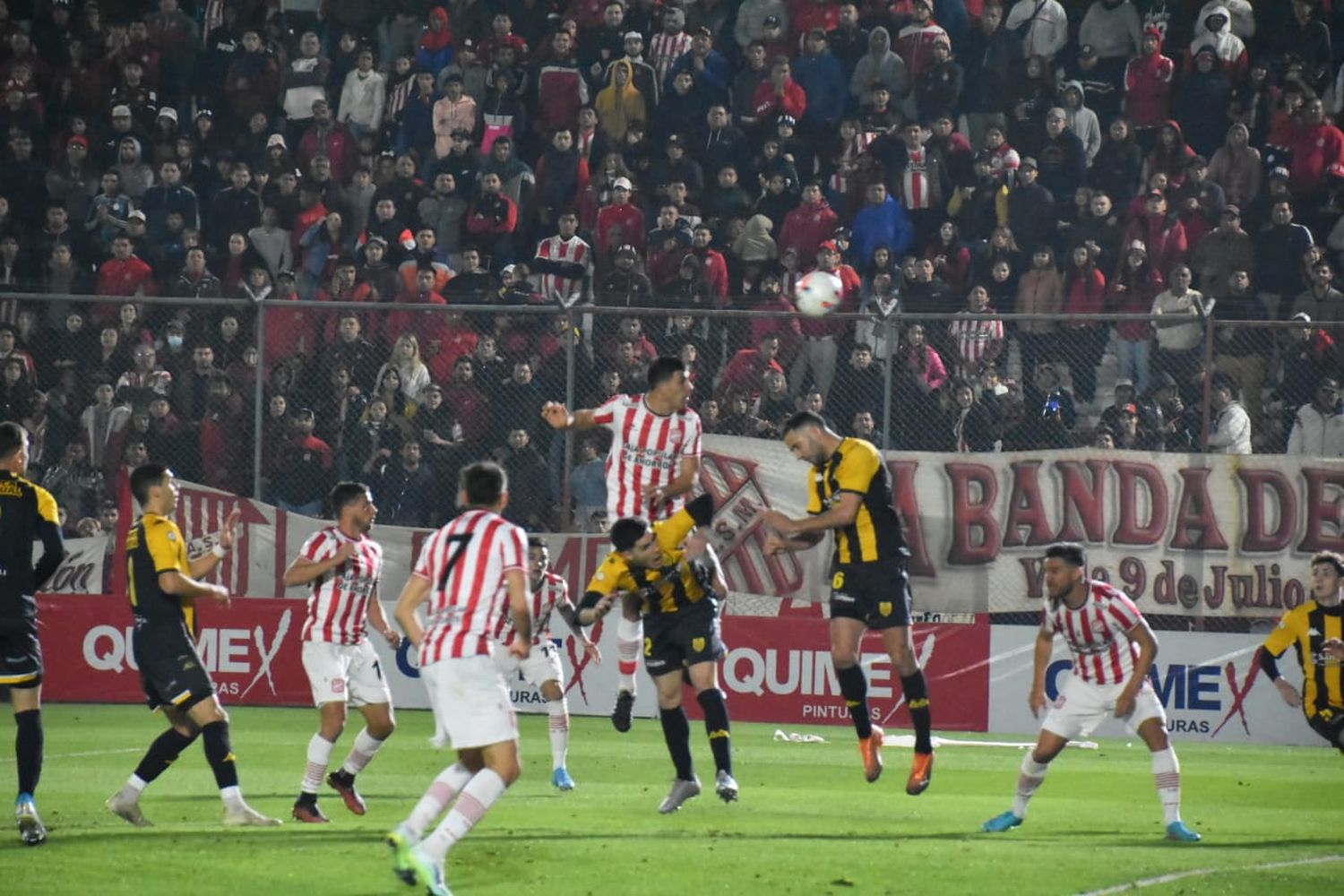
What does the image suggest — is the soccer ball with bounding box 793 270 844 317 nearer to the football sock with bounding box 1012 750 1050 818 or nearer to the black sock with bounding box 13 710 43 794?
the football sock with bounding box 1012 750 1050 818

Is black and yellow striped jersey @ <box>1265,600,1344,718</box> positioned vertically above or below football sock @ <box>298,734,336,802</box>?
above

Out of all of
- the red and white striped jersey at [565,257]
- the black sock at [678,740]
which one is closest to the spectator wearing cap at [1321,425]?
the red and white striped jersey at [565,257]

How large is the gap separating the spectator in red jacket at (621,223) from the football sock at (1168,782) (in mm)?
10993

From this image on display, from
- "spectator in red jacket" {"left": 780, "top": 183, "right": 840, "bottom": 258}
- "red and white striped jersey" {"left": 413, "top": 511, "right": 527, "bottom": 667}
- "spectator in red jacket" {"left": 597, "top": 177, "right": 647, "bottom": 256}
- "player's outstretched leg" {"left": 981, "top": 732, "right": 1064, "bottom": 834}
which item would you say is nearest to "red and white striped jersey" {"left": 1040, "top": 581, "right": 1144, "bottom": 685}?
"player's outstretched leg" {"left": 981, "top": 732, "right": 1064, "bottom": 834}

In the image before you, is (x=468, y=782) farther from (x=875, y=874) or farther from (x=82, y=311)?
(x=82, y=311)

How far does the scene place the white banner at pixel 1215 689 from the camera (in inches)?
664

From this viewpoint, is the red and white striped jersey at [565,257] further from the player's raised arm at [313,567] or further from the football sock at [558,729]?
the player's raised arm at [313,567]

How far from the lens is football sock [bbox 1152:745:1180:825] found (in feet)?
34.9

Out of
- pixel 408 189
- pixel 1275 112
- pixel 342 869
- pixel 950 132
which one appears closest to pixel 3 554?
pixel 342 869

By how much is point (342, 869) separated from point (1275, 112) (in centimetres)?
1577

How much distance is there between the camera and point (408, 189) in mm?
21359

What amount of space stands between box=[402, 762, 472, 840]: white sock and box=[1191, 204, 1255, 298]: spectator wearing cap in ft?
42.7

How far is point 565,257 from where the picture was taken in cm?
2019

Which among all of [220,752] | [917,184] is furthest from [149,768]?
[917,184]
